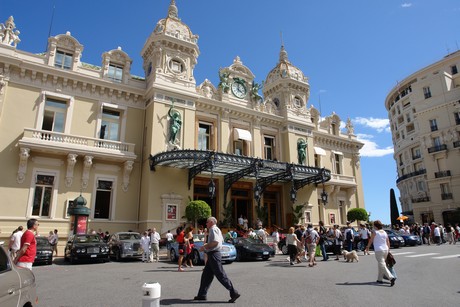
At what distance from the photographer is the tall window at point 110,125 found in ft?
72.6

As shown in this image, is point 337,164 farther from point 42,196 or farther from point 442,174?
point 42,196

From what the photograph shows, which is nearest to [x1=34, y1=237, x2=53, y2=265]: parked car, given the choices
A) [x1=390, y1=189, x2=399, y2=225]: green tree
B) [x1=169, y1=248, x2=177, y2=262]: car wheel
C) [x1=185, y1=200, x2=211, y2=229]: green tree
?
[x1=169, y1=248, x2=177, y2=262]: car wheel

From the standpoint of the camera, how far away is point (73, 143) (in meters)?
20.0

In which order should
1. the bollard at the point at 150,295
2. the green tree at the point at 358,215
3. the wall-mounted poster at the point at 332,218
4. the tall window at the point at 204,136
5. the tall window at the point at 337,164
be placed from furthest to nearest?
1. the tall window at the point at 337,164
2. the wall-mounted poster at the point at 332,218
3. the green tree at the point at 358,215
4. the tall window at the point at 204,136
5. the bollard at the point at 150,295

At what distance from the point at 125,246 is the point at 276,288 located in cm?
1037

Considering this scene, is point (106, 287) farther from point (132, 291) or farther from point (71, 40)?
point (71, 40)

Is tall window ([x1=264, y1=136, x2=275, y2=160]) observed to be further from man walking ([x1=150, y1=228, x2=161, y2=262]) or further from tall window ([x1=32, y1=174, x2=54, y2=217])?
tall window ([x1=32, y1=174, x2=54, y2=217])

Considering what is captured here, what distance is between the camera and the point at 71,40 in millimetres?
21844

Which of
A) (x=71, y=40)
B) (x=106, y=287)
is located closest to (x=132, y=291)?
(x=106, y=287)

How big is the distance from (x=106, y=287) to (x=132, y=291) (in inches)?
41.9

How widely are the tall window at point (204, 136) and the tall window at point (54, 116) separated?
31.3ft

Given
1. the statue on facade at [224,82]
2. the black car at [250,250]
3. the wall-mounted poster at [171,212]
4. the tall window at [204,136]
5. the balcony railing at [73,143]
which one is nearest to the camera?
the black car at [250,250]

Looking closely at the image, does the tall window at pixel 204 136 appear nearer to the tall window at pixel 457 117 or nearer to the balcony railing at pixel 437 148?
the balcony railing at pixel 437 148

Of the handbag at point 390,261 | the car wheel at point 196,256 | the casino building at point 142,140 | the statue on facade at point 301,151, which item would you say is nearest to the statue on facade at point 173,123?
the casino building at point 142,140
